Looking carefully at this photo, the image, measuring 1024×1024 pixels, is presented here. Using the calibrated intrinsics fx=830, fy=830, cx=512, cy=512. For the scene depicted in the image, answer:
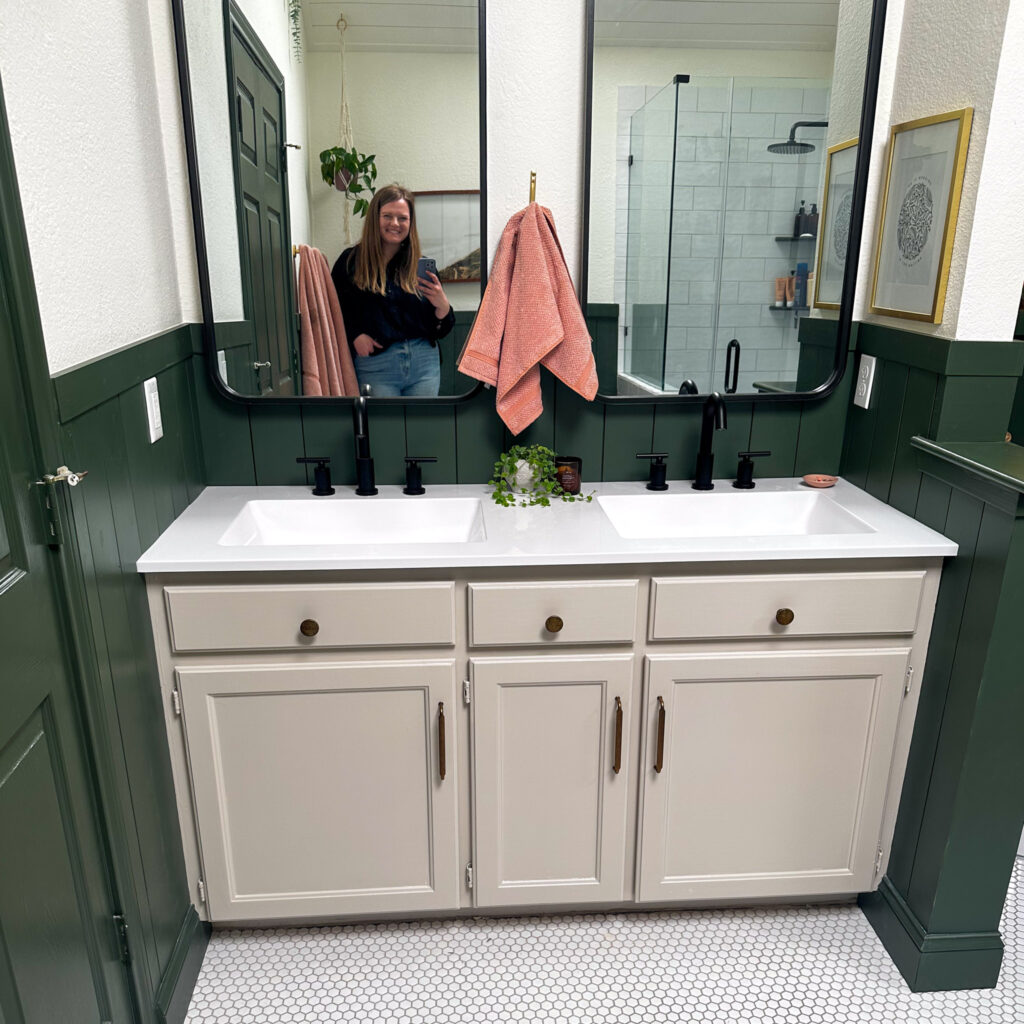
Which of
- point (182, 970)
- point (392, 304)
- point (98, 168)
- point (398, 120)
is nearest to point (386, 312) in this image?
point (392, 304)

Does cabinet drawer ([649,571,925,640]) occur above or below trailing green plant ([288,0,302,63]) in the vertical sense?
below

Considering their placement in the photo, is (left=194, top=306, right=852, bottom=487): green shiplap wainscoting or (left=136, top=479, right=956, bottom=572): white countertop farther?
(left=194, top=306, right=852, bottom=487): green shiplap wainscoting

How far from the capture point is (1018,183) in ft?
5.11

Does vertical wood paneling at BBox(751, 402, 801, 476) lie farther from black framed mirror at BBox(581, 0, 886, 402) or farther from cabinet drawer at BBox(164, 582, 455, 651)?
cabinet drawer at BBox(164, 582, 455, 651)

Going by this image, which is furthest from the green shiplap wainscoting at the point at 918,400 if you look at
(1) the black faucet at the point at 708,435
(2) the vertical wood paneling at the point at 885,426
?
(1) the black faucet at the point at 708,435

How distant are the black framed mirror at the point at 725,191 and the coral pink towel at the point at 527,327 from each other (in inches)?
4.2

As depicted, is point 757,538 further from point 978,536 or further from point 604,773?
point 604,773

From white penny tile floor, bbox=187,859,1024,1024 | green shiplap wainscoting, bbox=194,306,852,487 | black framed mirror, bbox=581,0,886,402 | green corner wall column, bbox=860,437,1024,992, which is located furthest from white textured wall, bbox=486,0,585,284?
white penny tile floor, bbox=187,859,1024,1024

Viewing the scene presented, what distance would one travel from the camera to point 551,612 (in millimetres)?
1606

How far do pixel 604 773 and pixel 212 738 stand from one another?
79 cm

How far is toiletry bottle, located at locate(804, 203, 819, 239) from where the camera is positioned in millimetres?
1898

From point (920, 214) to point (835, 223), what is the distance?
0.21m

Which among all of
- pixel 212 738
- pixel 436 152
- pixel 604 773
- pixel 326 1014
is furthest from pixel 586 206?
pixel 326 1014

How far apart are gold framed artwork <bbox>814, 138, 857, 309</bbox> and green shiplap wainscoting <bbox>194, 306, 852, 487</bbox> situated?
0.69ft
